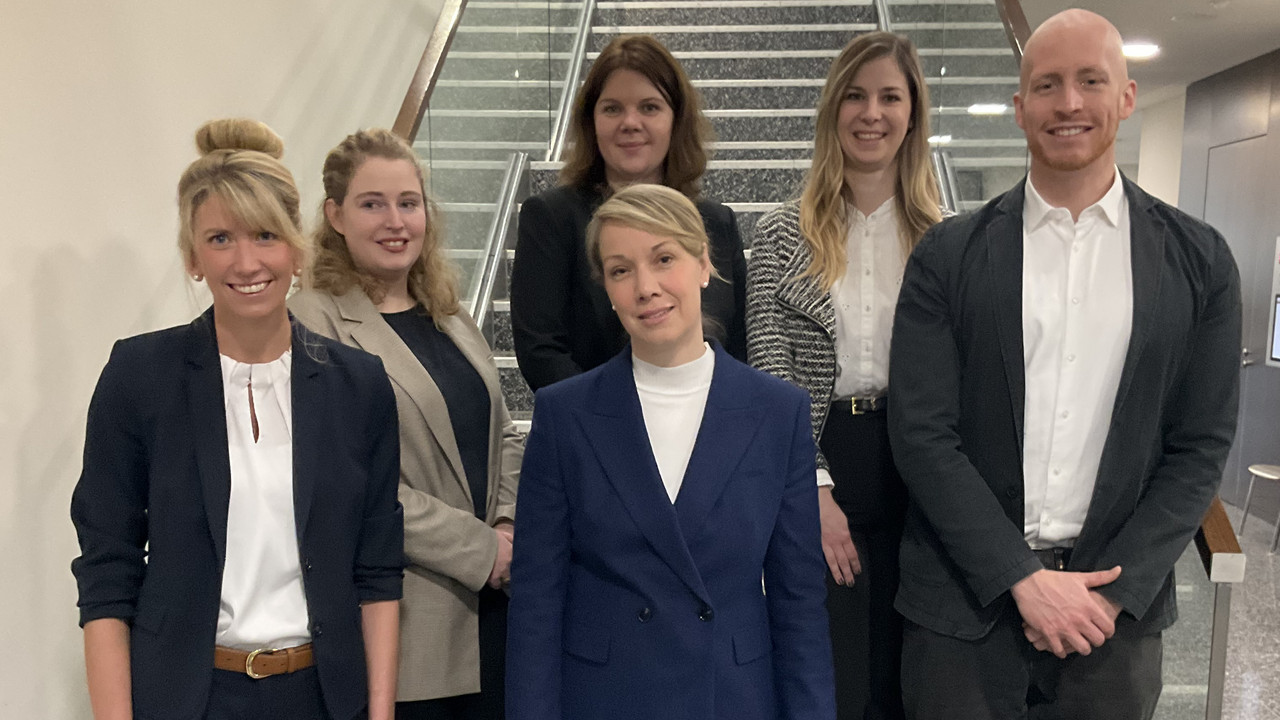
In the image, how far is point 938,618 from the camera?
1.77 m

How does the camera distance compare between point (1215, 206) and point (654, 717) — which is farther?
point (1215, 206)

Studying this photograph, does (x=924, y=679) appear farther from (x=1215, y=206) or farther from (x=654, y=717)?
(x=1215, y=206)

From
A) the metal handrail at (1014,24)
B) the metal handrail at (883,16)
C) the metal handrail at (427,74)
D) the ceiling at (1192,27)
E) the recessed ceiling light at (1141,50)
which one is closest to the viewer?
the metal handrail at (427,74)

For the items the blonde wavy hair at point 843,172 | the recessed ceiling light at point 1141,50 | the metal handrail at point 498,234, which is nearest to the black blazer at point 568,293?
the blonde wavy hair at point 843,172

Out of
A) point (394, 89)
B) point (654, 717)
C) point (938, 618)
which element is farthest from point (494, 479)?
point (394, 89)

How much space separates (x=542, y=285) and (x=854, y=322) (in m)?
0.68

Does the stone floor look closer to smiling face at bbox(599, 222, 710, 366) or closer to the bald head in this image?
the bald head

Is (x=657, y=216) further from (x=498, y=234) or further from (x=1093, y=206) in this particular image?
(x=498, y=234)

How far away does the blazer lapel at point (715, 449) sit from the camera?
1.53 m

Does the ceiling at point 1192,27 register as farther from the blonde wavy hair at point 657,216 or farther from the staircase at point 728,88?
the blonde wavy hair at point 657,216

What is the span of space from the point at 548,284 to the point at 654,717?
981mm

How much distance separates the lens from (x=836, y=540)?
1.95m

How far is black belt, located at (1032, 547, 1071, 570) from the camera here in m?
1.74

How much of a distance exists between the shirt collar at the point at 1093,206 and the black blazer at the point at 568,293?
2.12 feet
